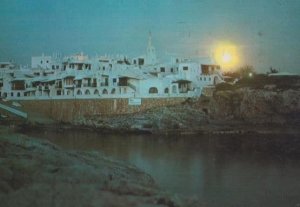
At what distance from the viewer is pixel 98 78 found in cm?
688

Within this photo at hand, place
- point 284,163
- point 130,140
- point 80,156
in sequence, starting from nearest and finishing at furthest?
1. point 80,156
2. point 284,163
3. point 130,140

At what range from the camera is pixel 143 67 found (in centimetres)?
725

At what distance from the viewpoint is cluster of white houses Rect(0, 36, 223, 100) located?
6.51m

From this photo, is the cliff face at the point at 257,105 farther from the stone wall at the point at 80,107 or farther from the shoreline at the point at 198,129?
the stone wall at the point at 80,107

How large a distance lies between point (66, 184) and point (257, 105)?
3.67 meters

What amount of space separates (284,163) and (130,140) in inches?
65.4

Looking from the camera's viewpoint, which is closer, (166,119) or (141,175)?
(141,175)

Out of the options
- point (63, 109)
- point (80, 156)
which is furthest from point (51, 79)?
point (80, 156)

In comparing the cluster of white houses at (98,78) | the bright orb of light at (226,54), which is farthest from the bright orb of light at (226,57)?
the cluster of white houses at (98,78)

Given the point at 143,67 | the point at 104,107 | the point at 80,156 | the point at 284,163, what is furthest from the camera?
the point at 143,67

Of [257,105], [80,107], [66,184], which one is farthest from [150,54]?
[66,184]

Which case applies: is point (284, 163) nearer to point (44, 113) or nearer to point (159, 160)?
point (159, 160)

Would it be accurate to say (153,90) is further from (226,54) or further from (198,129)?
(226,54)

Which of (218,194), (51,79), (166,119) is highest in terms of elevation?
(51,79)
